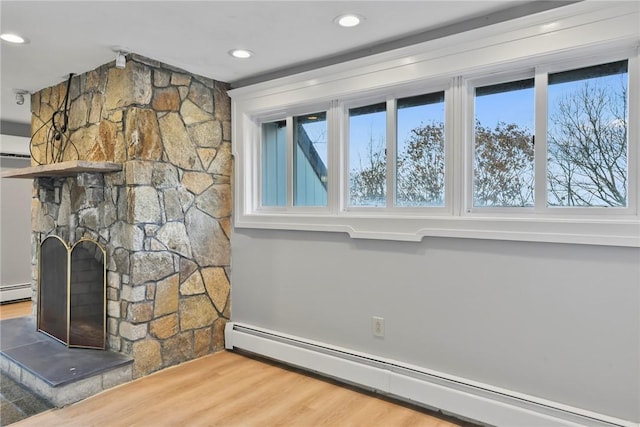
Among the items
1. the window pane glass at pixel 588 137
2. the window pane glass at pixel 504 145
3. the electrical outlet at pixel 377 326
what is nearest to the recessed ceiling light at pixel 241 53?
the window pane glass at pixel 504 145

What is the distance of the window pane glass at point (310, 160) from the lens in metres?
3.07

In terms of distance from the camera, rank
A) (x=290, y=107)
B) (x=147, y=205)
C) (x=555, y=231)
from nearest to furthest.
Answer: (x=555, y=231) → (x=147, y=205) → (x=290, y=107)

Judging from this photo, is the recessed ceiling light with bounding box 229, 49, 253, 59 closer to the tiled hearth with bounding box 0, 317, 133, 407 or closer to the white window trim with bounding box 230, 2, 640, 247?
the white window trim with bounding box 230, 2, 640, 247

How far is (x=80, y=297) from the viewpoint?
10.1 ft

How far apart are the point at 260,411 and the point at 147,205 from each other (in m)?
1.61

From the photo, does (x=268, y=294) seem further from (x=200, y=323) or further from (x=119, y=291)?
(x=119, y=291)

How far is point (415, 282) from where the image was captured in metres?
2.50

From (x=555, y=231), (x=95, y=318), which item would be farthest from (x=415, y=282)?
(x=95, y=318)

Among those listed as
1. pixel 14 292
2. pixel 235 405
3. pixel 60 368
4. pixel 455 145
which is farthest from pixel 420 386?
pixel 14 292

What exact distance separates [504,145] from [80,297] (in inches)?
126

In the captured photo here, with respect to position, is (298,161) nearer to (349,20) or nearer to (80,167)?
(349,20)

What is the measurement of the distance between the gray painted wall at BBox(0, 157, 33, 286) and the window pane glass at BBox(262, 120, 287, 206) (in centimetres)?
389

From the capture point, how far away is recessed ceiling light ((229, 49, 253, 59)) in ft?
8.91

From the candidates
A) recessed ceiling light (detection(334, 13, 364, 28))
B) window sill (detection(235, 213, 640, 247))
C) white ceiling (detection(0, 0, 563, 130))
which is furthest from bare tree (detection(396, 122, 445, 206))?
recessed ceiling light (detection(334, 13, 364, 28))
